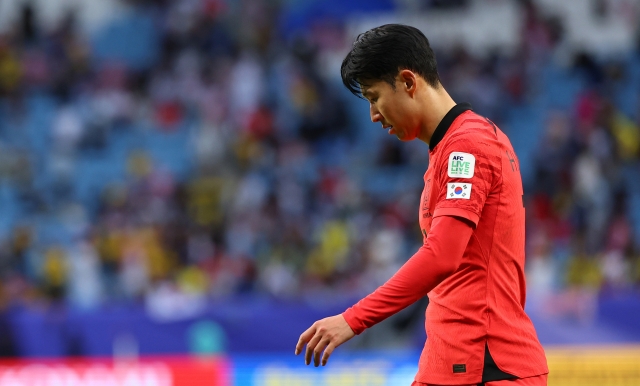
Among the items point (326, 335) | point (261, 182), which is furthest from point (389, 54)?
point (261, 182)

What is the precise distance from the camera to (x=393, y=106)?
299 cm

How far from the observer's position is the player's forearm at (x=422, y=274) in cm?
272

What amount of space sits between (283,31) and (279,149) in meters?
2.97

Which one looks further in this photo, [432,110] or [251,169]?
[251,169]

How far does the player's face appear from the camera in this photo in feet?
9.74

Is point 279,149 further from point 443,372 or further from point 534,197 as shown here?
point 443,372

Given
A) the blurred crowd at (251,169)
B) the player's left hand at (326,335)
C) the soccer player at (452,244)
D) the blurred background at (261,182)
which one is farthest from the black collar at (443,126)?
the blurred crowd at (251,169)

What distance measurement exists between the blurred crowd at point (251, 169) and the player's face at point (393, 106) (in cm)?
609

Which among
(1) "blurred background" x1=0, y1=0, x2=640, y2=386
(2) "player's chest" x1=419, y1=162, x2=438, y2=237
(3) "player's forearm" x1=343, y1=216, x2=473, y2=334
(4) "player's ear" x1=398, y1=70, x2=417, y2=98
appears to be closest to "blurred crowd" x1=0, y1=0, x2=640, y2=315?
(1) "blurred background" x1=0, y1=0, x2=640, y2=386

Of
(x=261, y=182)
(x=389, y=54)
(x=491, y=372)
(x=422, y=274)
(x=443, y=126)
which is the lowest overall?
(x=491, y=372)

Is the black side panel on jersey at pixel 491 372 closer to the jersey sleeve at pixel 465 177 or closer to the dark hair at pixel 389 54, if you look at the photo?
the jersey sleeve at pixel 465 177

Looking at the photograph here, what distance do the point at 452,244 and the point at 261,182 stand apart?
9.85 meters

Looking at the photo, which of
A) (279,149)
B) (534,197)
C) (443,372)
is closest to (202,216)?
(279,149)

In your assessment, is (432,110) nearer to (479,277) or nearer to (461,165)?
(461,165)
